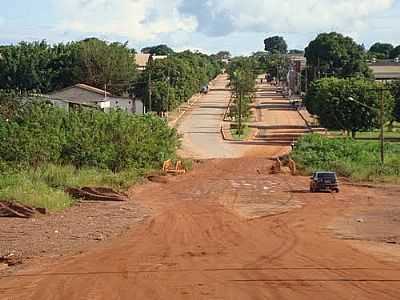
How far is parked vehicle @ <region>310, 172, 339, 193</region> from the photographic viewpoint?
52.8m

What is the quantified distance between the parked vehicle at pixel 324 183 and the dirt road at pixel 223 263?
6.78 m

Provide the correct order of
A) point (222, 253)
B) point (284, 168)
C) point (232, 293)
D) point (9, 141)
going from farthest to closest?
1. point (284, 168)
2. point (9, 141)
3. point (222, 253)
4. point (232, 293)

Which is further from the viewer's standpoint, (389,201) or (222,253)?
(389,201)

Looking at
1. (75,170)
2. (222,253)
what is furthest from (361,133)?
(222,253)

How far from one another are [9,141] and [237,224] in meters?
24.8

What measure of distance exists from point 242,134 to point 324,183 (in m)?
48.8

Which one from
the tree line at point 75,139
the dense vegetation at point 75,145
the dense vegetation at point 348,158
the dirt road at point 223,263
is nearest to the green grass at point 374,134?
the dense vegetation at point 348,158

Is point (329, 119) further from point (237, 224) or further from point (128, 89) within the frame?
point (237, 224)

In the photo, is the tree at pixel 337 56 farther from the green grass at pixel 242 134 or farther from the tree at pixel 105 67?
the green grass at pixel 242 134

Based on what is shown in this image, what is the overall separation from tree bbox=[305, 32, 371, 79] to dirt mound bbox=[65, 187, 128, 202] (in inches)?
3633

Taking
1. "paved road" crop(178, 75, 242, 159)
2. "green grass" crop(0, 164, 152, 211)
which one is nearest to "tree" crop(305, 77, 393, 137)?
"paved road" crop(178, 75, 242, 159)

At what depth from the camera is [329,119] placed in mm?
93062

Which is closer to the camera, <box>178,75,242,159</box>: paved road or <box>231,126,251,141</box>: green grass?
<box>178,75,242,159</box>: paved road

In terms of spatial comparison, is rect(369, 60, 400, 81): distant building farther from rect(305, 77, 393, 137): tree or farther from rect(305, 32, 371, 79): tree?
rect(305, 77, 393, 137): tree
